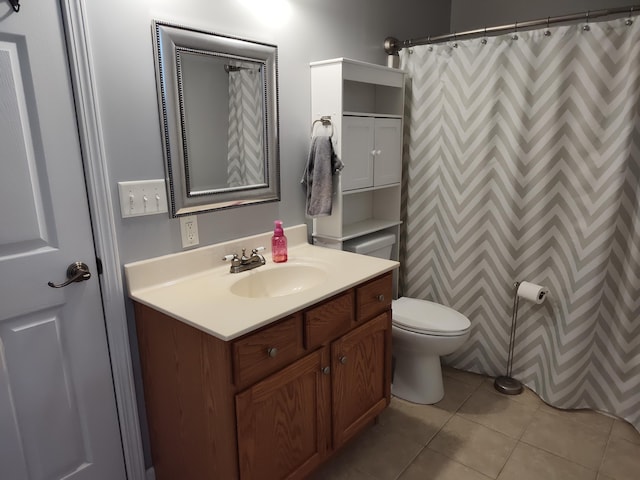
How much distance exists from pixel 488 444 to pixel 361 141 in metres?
1.53

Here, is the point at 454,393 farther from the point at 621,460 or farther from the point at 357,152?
the point at 357,152

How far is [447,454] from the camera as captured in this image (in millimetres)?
1919

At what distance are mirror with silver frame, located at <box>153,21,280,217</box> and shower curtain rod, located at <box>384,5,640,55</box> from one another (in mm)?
949

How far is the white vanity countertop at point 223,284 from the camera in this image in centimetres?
133

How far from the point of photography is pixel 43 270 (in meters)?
1.34

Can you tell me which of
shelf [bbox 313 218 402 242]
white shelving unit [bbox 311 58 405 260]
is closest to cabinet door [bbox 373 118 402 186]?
white shelving unit [bbox 311 58 405 260]

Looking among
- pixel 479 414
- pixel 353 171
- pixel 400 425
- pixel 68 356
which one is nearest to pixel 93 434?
pixel 68 356

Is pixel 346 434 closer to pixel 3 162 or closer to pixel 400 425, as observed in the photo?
pixel 400 425

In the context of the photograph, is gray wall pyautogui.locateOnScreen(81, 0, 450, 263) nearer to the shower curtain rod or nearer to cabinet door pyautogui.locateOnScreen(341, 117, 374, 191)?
the shower curtain rod

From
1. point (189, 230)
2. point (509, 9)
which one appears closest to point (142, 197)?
point (189, 230)

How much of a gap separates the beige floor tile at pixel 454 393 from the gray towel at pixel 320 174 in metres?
1.18

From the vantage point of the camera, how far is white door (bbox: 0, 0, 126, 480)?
1.24 meters

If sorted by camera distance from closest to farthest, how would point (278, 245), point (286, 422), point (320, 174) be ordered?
1. point (286, 422)
2. point (278, 245)
3. point (320, 174)

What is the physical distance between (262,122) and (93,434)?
4.40ft
